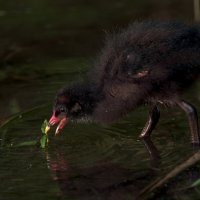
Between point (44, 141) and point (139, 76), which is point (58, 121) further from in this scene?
point (139, 76)

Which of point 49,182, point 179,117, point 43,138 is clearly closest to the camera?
point 49,182

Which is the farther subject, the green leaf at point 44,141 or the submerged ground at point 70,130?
the green leaf at point 44,141

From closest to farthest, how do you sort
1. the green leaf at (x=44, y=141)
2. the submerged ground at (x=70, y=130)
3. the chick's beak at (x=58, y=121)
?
the submerged ground at (x=70, y=130), the green leaf at (x=44, y=141), the chick's beak at (x=58, y=121)

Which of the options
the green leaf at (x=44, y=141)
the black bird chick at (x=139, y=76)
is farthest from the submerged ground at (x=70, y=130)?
the black bird chick at (x=139, y=76)

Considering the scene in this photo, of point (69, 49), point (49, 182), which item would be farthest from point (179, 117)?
point (69, 49)

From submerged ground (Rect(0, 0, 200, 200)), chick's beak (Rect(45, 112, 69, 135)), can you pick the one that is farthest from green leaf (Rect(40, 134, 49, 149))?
chick's beak (Rect(45, 112, 69, 135))

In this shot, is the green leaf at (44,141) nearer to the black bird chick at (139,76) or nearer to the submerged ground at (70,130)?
the submerged ground at (70,130)

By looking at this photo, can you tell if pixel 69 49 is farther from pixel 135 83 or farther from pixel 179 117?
pixel 135 83
